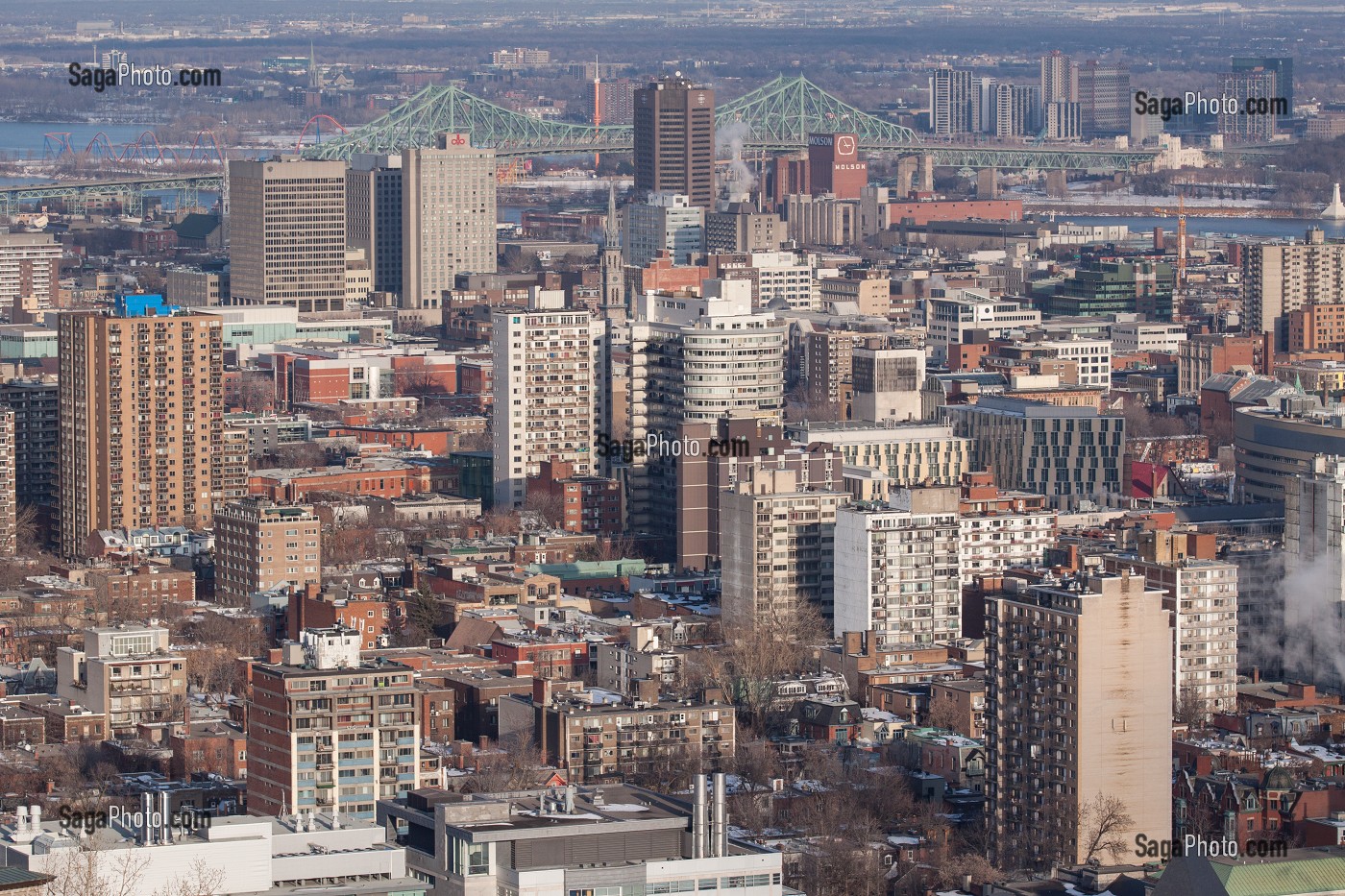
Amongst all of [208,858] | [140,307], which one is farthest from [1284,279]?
[208,858]

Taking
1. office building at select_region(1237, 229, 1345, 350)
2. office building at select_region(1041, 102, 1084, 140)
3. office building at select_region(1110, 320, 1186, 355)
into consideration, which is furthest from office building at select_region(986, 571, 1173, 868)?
office building at select_region(1041, 102, 1084, 140)

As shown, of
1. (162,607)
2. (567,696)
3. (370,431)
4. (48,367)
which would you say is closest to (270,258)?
(48,367)

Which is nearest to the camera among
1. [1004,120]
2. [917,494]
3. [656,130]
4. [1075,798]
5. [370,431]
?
[1075,798]

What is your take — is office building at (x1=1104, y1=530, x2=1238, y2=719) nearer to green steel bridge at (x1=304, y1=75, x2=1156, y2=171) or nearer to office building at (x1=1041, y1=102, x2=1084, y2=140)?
green steel bridge at (x1=304, y1=75, x2=1156, y2=171)

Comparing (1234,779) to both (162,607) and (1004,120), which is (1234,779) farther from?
(1004,120)

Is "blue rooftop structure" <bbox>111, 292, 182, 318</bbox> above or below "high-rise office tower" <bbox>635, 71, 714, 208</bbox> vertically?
below

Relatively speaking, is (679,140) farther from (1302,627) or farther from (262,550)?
(1302,627)
